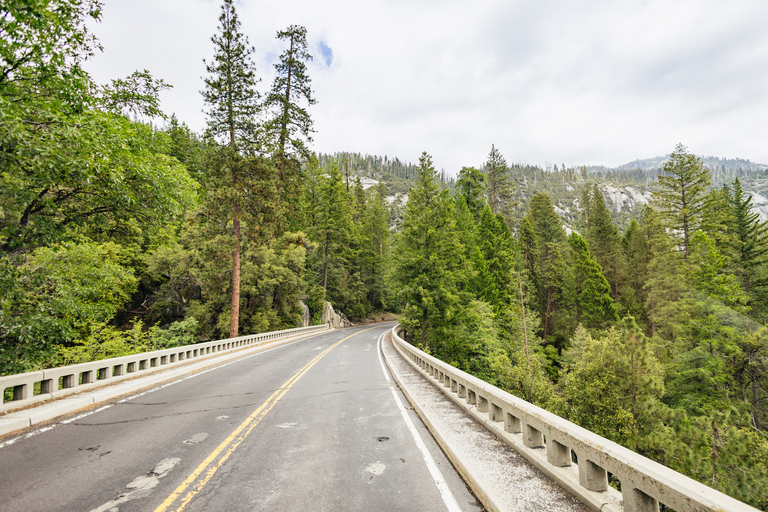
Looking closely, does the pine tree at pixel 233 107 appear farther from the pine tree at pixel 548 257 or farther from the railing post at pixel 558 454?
the pine tree at pixel 548 257

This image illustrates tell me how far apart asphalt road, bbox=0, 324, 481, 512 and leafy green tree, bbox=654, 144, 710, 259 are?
3103cm

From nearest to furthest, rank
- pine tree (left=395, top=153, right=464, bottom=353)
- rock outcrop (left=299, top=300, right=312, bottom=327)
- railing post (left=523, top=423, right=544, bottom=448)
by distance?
railing post (left=523, top=423, right=544, bottom=448) → pine tree (left=395, top=153, right=464, bottom=353) → rock outcrop (left=299, top=300, right=312, bottom=327)

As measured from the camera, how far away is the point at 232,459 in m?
4.49

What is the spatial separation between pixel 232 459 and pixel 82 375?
7.19 meters

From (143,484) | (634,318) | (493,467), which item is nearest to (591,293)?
(634,318)

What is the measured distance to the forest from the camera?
6961 millimetres

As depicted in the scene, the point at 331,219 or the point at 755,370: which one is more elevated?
the point at 331,219

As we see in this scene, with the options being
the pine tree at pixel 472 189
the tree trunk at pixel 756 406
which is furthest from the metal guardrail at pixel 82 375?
the pine tree at pixel 472 189

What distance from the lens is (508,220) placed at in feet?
162

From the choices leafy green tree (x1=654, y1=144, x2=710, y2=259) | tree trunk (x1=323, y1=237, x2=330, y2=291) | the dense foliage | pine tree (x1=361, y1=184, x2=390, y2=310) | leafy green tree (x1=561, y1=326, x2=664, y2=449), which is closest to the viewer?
the dense foliage

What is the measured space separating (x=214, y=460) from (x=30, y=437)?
10.3 ft

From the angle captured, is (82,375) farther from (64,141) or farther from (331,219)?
(331,219)

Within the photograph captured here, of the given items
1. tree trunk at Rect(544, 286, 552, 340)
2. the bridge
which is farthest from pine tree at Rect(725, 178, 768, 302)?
the bridge

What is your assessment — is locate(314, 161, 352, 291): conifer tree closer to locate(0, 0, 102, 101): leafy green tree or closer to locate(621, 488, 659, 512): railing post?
locate(0, 0, 102, 101): leafy green tree
